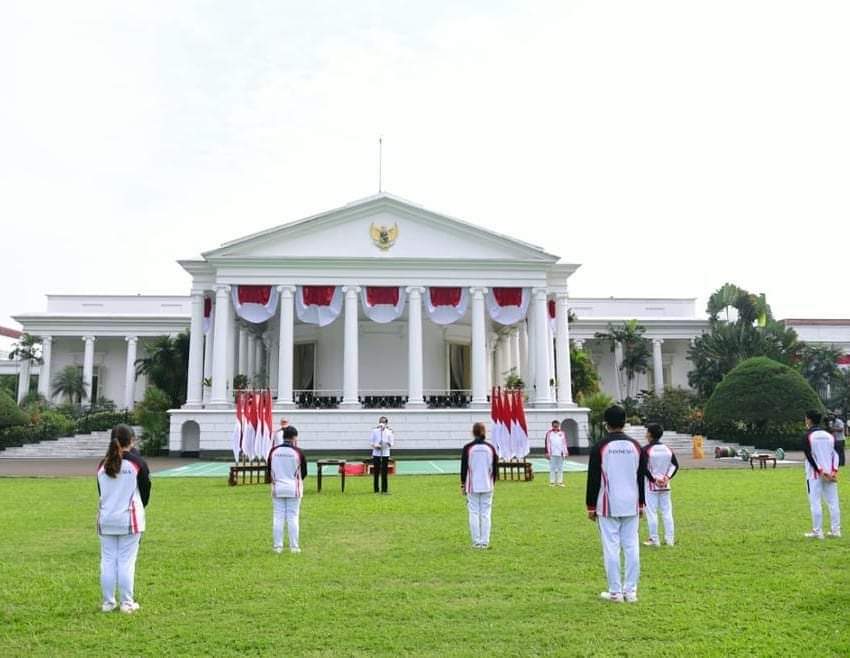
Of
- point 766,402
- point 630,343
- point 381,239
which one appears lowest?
point 766,402

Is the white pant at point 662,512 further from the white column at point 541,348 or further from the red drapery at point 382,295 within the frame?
the red drapery at point 382,295

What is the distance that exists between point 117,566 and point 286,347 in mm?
27893

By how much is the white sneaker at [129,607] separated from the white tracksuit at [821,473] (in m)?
8.94

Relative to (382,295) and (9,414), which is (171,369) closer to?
(9,414)

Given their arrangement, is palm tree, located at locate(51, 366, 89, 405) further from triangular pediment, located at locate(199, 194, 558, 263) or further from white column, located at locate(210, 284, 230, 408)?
triangular pediment, located at locate(199, 194, 558, 263)

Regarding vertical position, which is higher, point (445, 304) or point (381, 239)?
point (381, 239)

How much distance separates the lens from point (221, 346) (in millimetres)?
33844

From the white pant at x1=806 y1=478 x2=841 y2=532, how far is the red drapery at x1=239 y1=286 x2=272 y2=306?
27869mm

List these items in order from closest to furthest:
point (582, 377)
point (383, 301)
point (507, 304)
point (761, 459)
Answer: point (761, 459), point (383, 301), point (507, 304), point (582, 377)

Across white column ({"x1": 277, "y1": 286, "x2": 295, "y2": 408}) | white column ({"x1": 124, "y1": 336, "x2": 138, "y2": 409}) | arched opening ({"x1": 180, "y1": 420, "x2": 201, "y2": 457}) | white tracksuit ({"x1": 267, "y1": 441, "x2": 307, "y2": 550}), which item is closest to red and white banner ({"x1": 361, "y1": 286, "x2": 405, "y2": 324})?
white column ({"x1": 277, "y1": 286, "x2": 295, "y2": 408})

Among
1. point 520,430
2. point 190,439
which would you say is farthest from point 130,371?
point 520,430

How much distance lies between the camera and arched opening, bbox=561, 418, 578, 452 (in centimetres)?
3519

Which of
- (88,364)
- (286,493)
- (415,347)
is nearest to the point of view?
(286,493)

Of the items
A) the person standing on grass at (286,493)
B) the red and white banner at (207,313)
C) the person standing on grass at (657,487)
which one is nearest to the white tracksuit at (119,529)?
the person standing on grass at (286,493)
